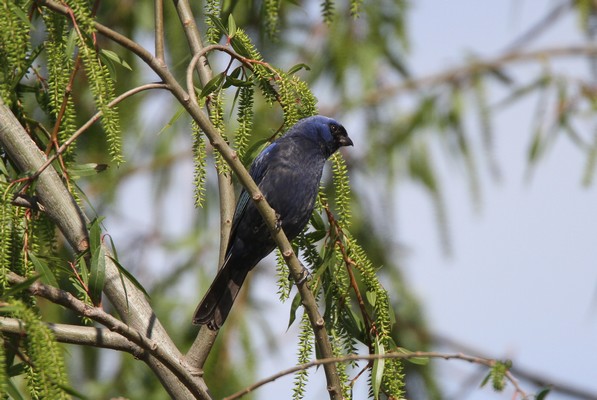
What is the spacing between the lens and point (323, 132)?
4.44m

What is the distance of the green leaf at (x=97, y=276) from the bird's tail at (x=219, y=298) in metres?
0.81

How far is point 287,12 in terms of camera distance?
6.48m

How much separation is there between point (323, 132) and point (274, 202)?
1.94ft

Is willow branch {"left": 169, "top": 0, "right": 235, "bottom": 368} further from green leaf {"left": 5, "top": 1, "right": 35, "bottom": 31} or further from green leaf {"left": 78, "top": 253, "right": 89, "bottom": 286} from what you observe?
green leaf {"left": 5, "top": 1, "right": 35, "bottom": 31}

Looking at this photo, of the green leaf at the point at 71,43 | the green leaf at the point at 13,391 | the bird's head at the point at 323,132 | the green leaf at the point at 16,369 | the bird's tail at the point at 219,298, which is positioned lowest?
the green leaf at the point at 13,391

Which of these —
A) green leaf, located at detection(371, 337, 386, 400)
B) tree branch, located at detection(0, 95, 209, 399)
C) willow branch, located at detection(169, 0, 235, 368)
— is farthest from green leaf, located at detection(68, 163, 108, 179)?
green leaf, located at detection(371, 337, 386, 400)

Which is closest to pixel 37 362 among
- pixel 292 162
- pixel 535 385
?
pixel 292 162

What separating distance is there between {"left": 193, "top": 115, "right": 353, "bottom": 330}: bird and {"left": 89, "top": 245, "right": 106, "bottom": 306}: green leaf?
3.12 feet

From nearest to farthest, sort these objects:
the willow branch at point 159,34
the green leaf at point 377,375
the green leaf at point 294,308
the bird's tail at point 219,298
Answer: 1. the green leaf at point 377,375
2. the willow branch at point 159,34
3. the green leaf at point 294,308
4. the bird's tail at point 219,298

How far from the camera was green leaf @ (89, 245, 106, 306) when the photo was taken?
2.56 m

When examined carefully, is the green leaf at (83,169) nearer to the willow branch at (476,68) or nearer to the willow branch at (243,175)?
the willow branch at (243,175)

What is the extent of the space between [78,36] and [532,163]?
3765 millimetres

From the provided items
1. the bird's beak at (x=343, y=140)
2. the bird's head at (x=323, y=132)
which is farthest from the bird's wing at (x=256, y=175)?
the bird's beak at (x=343, y=140)

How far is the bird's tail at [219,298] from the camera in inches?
141
